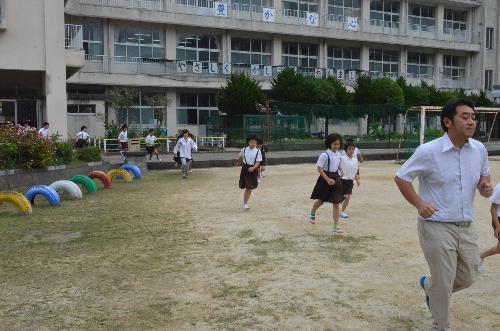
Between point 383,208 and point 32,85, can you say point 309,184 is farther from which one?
point 32,85

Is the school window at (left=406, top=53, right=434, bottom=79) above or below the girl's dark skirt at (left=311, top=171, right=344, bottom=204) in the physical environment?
above

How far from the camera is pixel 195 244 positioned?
24.0 ft

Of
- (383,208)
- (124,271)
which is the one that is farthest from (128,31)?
(124,271)

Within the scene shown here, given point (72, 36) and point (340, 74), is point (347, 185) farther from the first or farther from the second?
point (340, 74)

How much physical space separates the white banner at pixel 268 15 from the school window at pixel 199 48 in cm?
362

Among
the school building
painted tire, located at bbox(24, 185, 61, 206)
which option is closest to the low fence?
the school building

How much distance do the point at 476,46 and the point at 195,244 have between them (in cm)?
4769

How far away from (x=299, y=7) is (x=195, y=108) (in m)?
11.6

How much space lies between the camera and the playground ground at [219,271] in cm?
455

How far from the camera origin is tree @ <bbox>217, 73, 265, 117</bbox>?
31000 mm

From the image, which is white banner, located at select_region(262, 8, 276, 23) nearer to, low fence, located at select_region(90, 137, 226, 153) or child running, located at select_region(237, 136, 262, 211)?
low fence, located at select_region(90, 137, 226, 153)

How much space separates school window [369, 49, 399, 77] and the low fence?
758 inches

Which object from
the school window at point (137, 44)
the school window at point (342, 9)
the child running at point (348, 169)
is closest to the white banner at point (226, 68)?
the school window at point (137, 44)

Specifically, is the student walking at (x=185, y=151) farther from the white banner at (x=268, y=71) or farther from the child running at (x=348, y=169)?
the white banner at (x=268, y=71)
